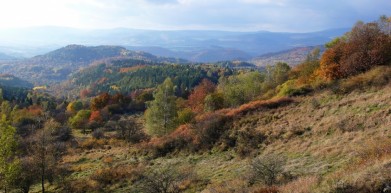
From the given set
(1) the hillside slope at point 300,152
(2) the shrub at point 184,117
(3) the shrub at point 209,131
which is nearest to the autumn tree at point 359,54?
(1) the hillside slope at point 300,152

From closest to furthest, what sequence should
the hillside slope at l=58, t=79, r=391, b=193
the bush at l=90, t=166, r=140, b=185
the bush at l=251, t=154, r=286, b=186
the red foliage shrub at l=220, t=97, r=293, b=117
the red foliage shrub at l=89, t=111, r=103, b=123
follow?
the hillside slope at l=58, t=79, r=391, b=193 < the bush at l=251, t=154, r=286, b=186 < the bush at l=90, t=166, r=140, b=185 < the red foliage shrub at l=220, t=97, r=293, b=117 < the red foliage shrub at l=89, t=111, r=103, b=123

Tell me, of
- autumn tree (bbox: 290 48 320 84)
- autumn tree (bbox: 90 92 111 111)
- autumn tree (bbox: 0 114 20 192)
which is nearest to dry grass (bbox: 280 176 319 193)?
autumn tree (bbox: 0 114 20 192)

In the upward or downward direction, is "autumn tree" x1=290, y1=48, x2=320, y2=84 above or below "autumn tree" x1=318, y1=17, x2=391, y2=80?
below

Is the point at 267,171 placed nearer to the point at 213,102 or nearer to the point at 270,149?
the point at 270,149

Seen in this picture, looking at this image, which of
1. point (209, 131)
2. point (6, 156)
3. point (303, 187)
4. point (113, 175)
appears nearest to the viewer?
point (303, 187)

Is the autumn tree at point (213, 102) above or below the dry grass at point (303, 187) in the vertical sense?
below

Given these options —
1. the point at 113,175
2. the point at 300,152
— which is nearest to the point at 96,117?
the point at 113,175

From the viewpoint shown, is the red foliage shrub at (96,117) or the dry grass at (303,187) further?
the red foliage shrub at (96,117)

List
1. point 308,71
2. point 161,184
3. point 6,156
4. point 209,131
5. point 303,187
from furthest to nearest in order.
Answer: point 308,71 → point 209,131 → point 6,156 → point 161,184 → point 303,187

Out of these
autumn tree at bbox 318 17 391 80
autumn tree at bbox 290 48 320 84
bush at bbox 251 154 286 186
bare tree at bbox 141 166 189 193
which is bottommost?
bare tree at bbox 141 166 189 193

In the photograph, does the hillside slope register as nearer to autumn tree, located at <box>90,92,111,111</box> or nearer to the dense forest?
the dense forest

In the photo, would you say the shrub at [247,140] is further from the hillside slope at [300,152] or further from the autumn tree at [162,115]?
the autumn tree at [162,115]

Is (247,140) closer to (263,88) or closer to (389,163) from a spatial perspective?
(389,163)

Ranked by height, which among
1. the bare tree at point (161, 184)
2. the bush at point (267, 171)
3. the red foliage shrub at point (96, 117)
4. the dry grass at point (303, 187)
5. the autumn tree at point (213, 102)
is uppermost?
the dry grass at point (303, 187)
